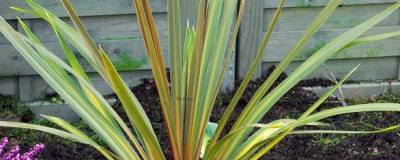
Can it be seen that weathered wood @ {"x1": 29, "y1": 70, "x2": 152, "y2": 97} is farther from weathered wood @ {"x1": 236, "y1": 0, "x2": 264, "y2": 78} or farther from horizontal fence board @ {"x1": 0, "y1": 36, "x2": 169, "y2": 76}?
weathered wood @ {"x1": 236, "y1": 0, "x2": 264, "y2": 78}

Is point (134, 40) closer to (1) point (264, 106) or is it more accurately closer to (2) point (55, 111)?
(2) point (55, 111)

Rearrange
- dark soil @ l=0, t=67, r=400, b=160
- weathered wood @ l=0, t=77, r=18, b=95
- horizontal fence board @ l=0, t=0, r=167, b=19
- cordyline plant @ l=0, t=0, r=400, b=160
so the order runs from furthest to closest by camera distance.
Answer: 1. weathered wood @ l=0, t=77, r=18, b=95
2. horizontal fence board @ l=0, t=0, r=167, b=19
3. dark soil @ l=0, t=67, r=400, b=160
4. cordyline plant @ l=0, t=0, r=400, b=160

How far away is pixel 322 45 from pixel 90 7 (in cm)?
127

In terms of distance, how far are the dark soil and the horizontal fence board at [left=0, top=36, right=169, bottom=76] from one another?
137 mm

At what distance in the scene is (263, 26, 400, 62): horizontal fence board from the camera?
3783 millimetres

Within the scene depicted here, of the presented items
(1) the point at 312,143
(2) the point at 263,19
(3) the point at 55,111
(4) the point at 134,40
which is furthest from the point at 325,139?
(3) the point at 55,111

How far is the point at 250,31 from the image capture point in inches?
147

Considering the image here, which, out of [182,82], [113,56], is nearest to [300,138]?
[113,56]

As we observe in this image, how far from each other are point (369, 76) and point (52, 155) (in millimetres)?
1903

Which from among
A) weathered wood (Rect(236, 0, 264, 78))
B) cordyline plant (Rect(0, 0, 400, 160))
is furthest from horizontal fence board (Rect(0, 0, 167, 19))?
cordyline plant (Rect(0, 0, 400, 160))

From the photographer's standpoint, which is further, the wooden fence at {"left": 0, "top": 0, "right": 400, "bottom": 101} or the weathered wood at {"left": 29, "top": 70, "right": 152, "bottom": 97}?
the weathered wood at {"left": 29, "top": 70, "right": 152, "bottom": 97}

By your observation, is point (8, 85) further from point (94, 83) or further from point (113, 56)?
point (113, 56)

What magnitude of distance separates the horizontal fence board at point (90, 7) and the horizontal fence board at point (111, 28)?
0.04 meters

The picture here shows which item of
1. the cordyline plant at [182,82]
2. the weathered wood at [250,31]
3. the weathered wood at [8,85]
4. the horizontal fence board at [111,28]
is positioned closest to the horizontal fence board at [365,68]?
the weathered wood at [250,31]
